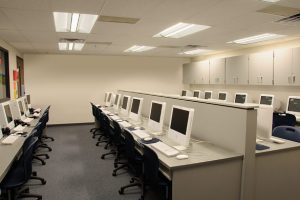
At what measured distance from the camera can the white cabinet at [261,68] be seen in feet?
18.4

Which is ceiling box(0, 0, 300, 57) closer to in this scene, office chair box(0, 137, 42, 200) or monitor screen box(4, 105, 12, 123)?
monitor screen box(4, 105, 12, 123)

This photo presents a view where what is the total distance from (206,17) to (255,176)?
2224 millimetres

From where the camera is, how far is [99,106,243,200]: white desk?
208 cm

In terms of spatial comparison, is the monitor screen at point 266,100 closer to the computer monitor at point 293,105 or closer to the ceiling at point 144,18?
the computer monitor at point 293,105

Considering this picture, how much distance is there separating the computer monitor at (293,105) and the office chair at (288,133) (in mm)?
2321

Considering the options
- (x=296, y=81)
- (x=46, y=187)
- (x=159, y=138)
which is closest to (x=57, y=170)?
(x=46, y=187)

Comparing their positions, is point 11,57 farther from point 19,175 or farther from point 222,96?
Result: point 222,96

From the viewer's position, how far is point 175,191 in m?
2.06

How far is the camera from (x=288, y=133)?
3.07 metres

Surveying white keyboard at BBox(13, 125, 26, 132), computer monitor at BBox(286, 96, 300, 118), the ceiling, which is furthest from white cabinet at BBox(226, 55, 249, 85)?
white keyboard at BBox(13, 125, 26, 132)

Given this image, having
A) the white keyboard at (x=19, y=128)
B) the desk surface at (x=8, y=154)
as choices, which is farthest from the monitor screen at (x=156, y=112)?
the white keyboard at (x=19, y=128)

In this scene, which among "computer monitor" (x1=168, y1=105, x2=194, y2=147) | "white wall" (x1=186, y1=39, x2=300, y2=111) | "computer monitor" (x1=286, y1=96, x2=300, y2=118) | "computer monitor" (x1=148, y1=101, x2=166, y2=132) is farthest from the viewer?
"white wall" (x1=186, y1=39, x2=300, y2=111)

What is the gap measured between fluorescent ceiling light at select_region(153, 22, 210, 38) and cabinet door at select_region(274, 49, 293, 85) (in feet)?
7.45

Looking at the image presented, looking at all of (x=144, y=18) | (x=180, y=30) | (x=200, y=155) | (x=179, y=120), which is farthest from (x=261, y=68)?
(x=200, y=155)
